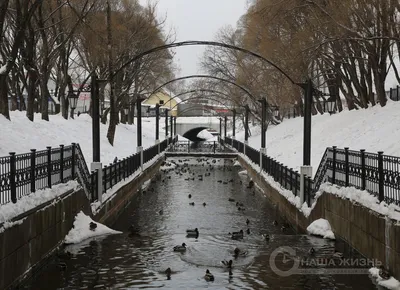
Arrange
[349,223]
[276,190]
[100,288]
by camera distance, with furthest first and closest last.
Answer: [276,190]
[349,223]
[100,288]

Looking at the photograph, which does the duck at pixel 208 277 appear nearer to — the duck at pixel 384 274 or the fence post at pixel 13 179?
the duck at pixel 384 274

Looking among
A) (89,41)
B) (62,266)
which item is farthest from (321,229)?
(89,41)

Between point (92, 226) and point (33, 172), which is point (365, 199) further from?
point (92, 226)

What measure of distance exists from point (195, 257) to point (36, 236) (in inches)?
133

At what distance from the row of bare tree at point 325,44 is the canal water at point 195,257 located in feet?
20.0

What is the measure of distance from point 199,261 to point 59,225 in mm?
3321

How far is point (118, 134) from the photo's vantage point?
153ft

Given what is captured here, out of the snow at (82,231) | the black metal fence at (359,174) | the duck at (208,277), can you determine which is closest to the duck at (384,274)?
the black metal fence at (359,174)

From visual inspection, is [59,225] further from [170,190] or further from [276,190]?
[170,190]

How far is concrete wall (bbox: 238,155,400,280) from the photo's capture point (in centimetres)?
966

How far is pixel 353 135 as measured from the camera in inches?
1117

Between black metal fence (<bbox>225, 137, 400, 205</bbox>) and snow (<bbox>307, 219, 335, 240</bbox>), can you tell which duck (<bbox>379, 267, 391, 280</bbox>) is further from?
snow (<bbox>307, 219, 335, 240</bbox>)

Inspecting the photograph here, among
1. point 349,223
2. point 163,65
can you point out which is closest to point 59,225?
point 349,223

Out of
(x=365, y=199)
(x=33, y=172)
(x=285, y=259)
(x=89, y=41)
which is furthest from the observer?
(x=89, y=41)
